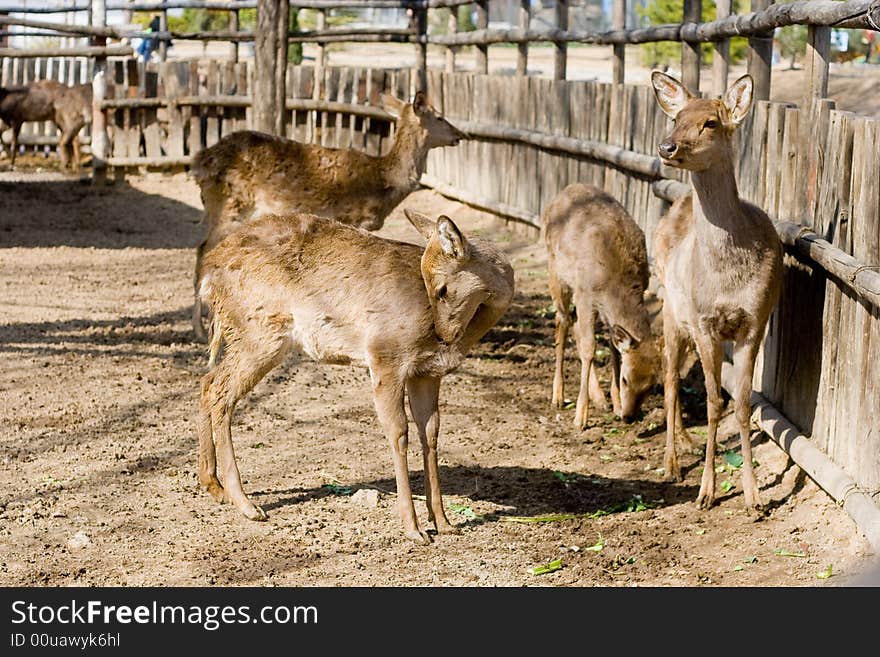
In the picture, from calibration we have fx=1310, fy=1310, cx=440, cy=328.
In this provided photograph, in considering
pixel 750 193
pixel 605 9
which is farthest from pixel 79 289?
pixel 605 9

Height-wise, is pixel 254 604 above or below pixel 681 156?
below

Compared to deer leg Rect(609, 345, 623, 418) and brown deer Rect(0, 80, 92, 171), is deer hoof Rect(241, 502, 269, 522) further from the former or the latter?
brown deer Rect(0, 80, 92, 171)

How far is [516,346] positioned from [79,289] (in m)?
4.08

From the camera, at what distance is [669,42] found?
30984mm

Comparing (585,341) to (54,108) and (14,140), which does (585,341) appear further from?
(14,140)

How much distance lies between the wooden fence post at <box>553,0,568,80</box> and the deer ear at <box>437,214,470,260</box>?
26.6 feet

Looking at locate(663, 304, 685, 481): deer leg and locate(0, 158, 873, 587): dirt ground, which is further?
locate(663, 304, 685, 481): deer leg

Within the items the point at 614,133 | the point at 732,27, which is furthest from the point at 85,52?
the point at 732,27

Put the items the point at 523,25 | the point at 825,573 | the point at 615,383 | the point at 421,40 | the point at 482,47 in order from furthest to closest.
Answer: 1. the point at 421,40
2. the point at 482,47
3. the point at 523,25
4. the point at 615,383
5. the point at 825,573

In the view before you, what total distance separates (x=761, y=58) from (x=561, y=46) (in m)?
5.66

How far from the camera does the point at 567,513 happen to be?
6.72 m

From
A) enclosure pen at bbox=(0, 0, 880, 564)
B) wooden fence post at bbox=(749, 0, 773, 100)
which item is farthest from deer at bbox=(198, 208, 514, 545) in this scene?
wooden fence post at bbox=(749, 0, 773, 100)

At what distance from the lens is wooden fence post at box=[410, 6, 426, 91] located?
17.5 m

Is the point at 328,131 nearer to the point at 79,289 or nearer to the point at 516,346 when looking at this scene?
the point at 79,289
